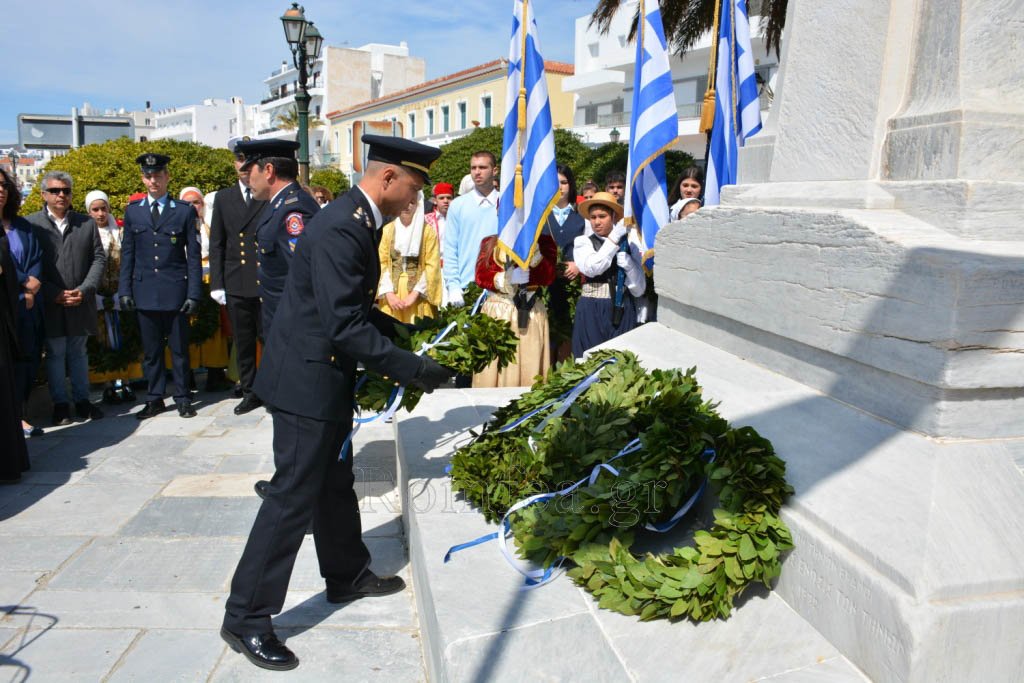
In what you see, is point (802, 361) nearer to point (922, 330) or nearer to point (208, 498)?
point (922, 330)

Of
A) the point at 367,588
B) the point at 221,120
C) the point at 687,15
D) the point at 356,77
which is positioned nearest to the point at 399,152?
the point at 367,588

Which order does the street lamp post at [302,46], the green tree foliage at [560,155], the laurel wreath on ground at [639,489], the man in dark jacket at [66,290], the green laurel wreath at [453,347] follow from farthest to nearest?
1. the green tree foliage at [560,155]
2. the street lamp post at [302,46]
3. the man in dark jacket at [66,290]
4. the green laurel wreath at [453,347]
5. the laurel wreath on ground at [639,489]

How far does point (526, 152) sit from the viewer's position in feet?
19.2

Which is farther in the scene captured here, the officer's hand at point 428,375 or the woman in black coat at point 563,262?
the woman in black coat at point 563,262

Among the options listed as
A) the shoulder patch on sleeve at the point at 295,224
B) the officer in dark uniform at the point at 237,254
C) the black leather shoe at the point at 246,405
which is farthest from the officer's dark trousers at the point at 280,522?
the black leather shoe at the point at 246,405

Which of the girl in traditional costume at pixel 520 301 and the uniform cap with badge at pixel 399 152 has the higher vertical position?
the uniform cap with badge at pixel 399 152

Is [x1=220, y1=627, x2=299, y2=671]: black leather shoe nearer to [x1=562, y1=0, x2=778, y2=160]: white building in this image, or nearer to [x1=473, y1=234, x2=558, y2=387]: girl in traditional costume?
[x1=473, y1=234, x2=558, y2=387]: girl in traditional costume

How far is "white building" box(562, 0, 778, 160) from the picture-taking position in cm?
3192

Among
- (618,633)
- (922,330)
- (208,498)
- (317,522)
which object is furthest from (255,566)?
(922,330)

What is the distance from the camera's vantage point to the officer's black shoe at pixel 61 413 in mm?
6457

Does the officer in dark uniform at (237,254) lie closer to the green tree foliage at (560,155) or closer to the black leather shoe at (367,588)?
the black leather shoe at (367,588)

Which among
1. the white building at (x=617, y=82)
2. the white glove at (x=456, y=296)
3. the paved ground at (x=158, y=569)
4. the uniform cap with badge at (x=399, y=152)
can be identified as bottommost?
the paved ground at (x=158, y=569)

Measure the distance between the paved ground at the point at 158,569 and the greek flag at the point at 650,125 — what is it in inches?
102

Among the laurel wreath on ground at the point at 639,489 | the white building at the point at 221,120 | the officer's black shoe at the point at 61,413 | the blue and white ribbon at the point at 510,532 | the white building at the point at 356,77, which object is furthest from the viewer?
the white building at the point at 221,120
